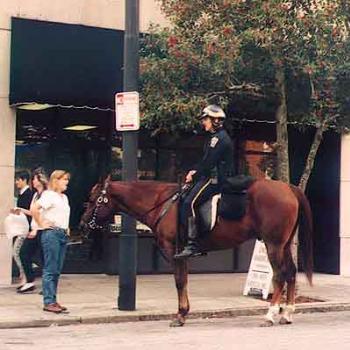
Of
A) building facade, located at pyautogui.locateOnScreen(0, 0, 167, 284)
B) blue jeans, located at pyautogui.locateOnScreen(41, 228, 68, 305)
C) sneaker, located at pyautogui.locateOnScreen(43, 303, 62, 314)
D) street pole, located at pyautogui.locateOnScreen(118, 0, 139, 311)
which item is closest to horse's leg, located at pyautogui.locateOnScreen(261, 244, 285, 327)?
street pole, located at pyautogui.locateOnScreen(118, 0, 139, 311)

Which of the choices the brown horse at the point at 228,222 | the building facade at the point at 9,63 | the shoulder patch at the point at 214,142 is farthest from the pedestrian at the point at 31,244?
the shoulder patch at the point at 214,142

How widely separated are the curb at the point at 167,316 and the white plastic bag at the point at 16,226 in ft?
9.28

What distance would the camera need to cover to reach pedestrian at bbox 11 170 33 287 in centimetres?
1296

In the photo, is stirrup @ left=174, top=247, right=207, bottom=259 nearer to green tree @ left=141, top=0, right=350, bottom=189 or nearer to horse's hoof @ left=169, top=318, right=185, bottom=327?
horse's hoof @ left=169, top=318, right=185, bottom=327

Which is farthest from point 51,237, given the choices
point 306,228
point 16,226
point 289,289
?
point 306,228

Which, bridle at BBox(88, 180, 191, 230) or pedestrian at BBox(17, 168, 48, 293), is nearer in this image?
bridle at BBox(88, 180, 191, 230)

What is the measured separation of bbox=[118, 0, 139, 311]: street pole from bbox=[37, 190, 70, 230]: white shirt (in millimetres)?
900

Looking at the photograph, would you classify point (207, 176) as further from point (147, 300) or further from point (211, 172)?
point (147, 300)

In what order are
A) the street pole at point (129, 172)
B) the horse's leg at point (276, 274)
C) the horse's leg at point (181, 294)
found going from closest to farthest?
the horse's leg at point (181, 294)
the horse's leg at point (276, 274)
the street pole at point (129, 172)

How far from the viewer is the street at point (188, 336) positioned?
879 cm

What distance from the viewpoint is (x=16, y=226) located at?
1285 centimetres

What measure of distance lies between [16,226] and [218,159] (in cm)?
426

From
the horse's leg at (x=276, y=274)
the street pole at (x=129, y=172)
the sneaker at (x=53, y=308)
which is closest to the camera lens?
the horse's leg at (x=276, y=274)

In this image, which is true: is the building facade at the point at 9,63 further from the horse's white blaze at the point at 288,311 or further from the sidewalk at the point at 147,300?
the horse's white blaze at the point at 288,311
